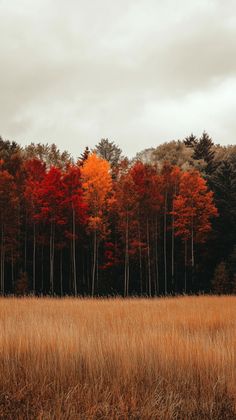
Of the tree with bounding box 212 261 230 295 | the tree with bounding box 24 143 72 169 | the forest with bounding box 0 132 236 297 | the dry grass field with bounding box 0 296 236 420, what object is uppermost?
the tree with bounding box 24 143 72 169

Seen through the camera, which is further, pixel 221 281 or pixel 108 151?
pixel 108 151

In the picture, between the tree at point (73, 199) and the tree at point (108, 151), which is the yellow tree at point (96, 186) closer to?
the tree at point (73, 199)

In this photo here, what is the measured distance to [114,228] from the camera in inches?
1553

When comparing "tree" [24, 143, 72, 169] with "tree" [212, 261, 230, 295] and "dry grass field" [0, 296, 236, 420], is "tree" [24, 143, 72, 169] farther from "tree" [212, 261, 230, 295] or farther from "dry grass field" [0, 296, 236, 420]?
"dry grass field" [0, 296, 236, 420]

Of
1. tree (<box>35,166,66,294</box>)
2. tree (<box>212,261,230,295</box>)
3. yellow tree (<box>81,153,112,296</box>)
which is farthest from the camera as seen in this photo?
yellow tree (<box>81,153,112,296</box>)

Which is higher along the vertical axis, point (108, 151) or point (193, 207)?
point (108, 151)

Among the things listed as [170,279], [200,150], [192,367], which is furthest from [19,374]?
[200,150]

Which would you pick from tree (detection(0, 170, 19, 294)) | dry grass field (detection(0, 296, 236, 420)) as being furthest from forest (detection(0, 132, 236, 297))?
dry grass field (detection(0, 296, 236, 420))

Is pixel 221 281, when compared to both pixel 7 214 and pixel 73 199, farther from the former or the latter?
pixel 7 214

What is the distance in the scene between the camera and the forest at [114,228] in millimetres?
32688

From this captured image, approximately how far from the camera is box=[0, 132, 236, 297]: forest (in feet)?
107

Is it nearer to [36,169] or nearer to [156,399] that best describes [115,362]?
[156,399]

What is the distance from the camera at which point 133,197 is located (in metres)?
33.8

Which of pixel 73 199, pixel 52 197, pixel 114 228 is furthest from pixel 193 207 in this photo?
pixel 52 197
